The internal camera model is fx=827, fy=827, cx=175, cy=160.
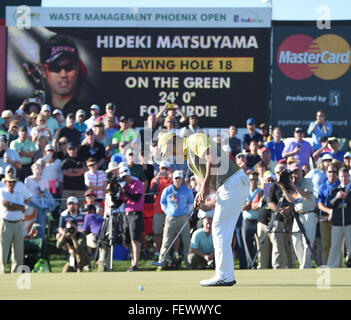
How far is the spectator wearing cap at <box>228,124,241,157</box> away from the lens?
63.2 feet

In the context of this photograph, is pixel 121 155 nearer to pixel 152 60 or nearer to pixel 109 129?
pixel 109 129

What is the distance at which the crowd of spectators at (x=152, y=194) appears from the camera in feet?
50.5

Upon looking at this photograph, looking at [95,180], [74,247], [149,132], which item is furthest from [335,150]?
[74,247]

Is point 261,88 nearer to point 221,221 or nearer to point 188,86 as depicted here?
point 188,86

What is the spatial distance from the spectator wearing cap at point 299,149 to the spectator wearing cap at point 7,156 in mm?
5968

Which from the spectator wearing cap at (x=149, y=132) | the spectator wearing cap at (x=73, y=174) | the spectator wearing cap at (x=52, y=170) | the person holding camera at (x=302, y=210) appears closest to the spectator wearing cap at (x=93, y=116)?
the spectator wearing cap at (x=149, y=132)

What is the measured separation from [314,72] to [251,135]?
8.74ft

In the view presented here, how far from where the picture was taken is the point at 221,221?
9258mm

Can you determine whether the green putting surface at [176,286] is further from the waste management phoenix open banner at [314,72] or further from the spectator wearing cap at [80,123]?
the waste management phoenix open banner at [314,72]

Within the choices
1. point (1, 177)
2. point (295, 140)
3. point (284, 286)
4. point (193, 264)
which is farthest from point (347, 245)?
point (1, 177)

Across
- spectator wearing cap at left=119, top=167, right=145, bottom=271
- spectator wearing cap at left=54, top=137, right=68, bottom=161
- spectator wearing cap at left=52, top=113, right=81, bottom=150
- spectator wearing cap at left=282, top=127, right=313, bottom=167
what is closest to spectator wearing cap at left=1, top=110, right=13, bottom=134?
spectator wearing cap at left=52, top=113, right=81, bottom=150

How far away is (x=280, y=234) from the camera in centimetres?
1527

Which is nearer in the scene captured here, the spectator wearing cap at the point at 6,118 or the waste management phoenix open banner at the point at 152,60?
the spectator wearing cap at the point at 6,118
